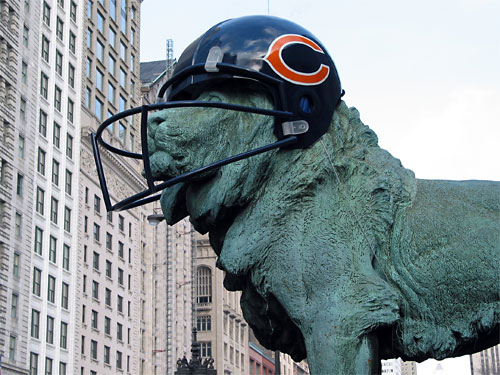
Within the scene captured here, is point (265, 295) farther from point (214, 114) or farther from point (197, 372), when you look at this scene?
point (197, 372)

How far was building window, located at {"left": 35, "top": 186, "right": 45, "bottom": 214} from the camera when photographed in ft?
198

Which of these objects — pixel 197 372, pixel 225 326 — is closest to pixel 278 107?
pixel 197 372

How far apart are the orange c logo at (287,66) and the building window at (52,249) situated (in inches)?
2291

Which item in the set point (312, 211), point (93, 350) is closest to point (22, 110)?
point (93, 350)

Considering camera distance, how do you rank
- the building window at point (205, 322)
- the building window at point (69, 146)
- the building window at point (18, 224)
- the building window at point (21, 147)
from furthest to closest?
1. the building window at point (205, 322)
2. the building window at point (69, 146)
3. the building window at point (21, 147)
4. the building window at point (18, 224)

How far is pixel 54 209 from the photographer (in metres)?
63.0

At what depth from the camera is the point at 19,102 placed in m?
57.9

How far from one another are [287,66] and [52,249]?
58.9 m

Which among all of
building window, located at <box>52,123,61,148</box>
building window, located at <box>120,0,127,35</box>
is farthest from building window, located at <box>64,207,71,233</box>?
building window, located at <box>120,0,127,35</box>

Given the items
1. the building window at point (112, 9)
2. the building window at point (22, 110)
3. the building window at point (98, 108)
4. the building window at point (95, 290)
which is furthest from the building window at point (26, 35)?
the building window at point (95, 290)

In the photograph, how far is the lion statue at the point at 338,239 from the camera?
482cm

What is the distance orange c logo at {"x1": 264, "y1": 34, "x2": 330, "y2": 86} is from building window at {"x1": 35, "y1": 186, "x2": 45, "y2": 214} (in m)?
56.7

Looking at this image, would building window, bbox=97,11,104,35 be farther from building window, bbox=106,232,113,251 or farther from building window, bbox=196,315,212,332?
building window, bbox=196,315,212,332

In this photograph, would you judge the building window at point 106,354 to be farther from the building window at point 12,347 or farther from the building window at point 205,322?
the building window at point 205,322
